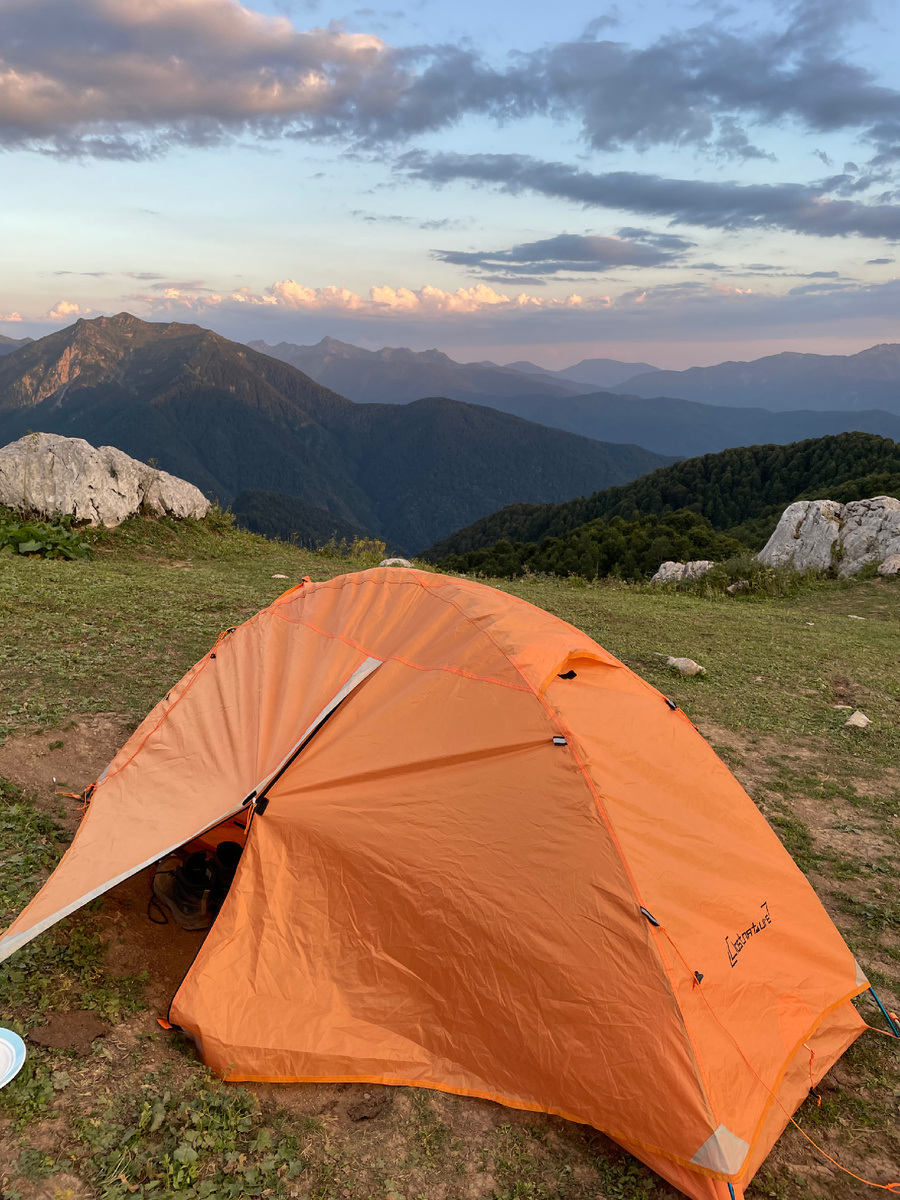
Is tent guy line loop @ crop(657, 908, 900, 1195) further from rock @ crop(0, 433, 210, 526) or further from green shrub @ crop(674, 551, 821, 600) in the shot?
rock @ crop(0, 433, 210, 526)

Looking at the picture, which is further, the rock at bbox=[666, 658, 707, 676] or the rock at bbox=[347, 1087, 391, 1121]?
the rock at bbox=[666, 658, 707, 676]

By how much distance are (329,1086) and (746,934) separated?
A: 2.68 m

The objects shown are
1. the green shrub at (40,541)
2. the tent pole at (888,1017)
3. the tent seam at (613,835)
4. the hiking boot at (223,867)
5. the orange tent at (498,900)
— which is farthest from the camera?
the green shrub at (40,541)

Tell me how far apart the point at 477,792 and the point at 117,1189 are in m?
2.60

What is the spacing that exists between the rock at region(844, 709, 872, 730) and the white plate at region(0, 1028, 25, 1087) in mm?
10008

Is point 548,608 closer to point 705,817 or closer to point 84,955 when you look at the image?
point 705,817

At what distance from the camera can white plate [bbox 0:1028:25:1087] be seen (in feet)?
11.6

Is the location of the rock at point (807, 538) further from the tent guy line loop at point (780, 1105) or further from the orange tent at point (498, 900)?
the tent guy line loop at point (780, 1105)

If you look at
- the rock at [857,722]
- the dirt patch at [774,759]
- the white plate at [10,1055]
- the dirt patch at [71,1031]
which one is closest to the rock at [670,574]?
the rock at [857,722]

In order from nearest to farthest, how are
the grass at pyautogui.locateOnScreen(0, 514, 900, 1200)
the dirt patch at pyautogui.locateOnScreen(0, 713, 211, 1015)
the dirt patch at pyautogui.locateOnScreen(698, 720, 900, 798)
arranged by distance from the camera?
the grass at pyautogui.locateOnScreen(0, 514, 900, 1200) < the dirt patch at pyautogui.locateOnScreen(0, 713, 211, 1015) < the dirt patch at pyautogui.locateOnScreen(698, 720, 900, 798)

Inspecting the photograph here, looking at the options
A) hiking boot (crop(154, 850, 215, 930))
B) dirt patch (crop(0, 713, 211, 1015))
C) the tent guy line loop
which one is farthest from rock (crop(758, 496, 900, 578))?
hiking boot (crop(154, 850, 215, 930))

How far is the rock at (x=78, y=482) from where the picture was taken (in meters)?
17.5

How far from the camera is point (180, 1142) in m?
3.46

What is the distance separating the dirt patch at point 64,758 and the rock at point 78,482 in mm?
11883
